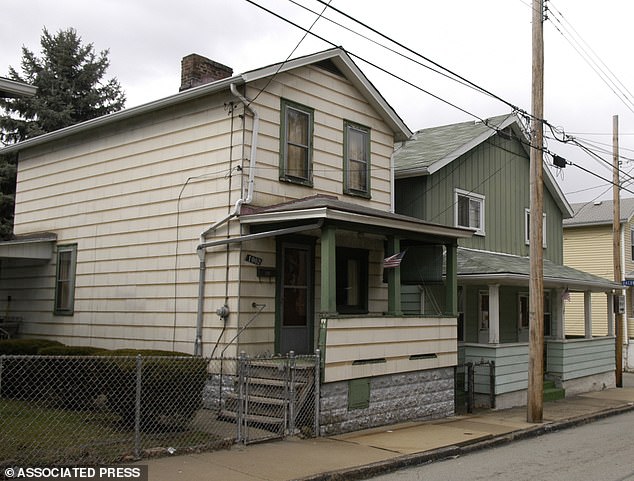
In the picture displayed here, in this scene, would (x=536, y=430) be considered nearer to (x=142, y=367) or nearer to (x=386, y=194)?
(x=386, y=194)

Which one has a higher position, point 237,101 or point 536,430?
point 237,101

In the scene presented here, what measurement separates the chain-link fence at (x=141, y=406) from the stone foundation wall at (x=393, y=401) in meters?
0.42

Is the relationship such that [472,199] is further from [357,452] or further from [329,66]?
[357,452]

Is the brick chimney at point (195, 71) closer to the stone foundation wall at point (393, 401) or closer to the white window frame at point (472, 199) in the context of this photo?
the stone foundation wall at point (393, 401)

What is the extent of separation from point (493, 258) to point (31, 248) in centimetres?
1156

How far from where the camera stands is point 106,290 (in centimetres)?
1459

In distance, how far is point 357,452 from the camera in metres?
9.83

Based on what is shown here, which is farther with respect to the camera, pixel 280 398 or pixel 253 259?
pixel 253 259

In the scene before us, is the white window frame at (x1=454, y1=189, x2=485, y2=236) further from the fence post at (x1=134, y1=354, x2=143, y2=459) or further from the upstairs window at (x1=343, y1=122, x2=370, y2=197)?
the fence post at (x1=134, y1=354, x2=143, y2=459)

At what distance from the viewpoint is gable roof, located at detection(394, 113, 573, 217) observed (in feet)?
57.8

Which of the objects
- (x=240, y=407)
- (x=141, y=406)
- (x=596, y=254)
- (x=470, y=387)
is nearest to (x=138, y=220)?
(x=141, y=406)

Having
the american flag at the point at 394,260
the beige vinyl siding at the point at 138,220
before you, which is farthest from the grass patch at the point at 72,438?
the american flag at the point at 394,260

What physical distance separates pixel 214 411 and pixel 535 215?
23.4ft

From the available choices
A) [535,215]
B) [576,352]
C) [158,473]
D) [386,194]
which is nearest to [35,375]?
[158,473]
